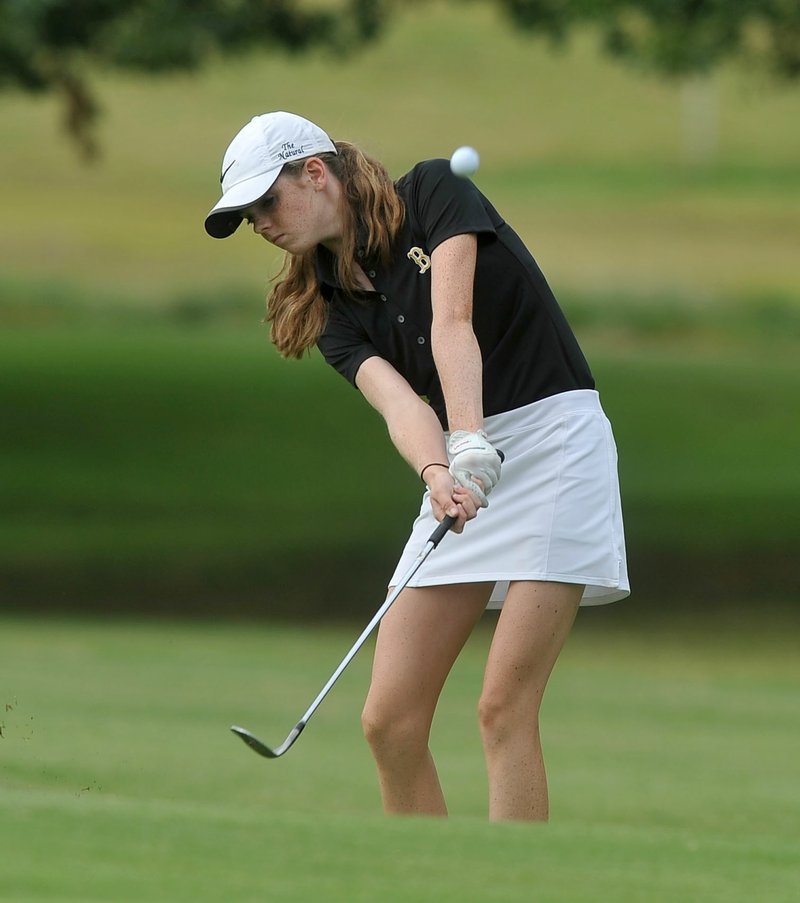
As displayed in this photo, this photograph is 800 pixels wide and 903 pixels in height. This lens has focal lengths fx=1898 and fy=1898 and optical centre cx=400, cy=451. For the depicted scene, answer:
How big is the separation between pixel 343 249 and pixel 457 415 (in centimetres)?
52

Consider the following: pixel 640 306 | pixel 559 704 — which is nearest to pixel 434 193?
pixel 559 704

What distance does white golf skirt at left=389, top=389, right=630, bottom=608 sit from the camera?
448 centimetres

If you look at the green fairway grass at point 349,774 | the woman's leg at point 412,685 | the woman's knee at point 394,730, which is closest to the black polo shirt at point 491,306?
the woman's leg at point 412,685

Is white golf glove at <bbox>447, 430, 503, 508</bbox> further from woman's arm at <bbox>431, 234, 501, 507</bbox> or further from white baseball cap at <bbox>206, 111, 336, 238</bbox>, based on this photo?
white baseball cap at <bbox>206, 111, 336, 238</bbox>

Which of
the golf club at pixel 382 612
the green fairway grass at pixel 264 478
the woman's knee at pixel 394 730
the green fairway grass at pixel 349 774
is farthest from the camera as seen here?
the green fairway grass at pixel 264 478

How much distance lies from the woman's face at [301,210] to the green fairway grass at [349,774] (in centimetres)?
137

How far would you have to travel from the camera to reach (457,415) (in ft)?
14.4

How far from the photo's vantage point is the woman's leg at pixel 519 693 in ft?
14.5

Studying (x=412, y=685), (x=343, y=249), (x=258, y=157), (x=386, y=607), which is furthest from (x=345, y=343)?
(x=412, y=685)

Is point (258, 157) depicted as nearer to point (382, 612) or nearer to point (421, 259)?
point (421, 259)

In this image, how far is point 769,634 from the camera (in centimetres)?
1197

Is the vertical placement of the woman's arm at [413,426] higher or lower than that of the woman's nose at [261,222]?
lower

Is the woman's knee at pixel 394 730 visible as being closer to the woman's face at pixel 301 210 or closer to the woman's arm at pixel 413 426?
the woman's arm at pixel 413 426

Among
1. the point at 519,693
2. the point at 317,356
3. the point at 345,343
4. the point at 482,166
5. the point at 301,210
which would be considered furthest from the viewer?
the point at 482,166
